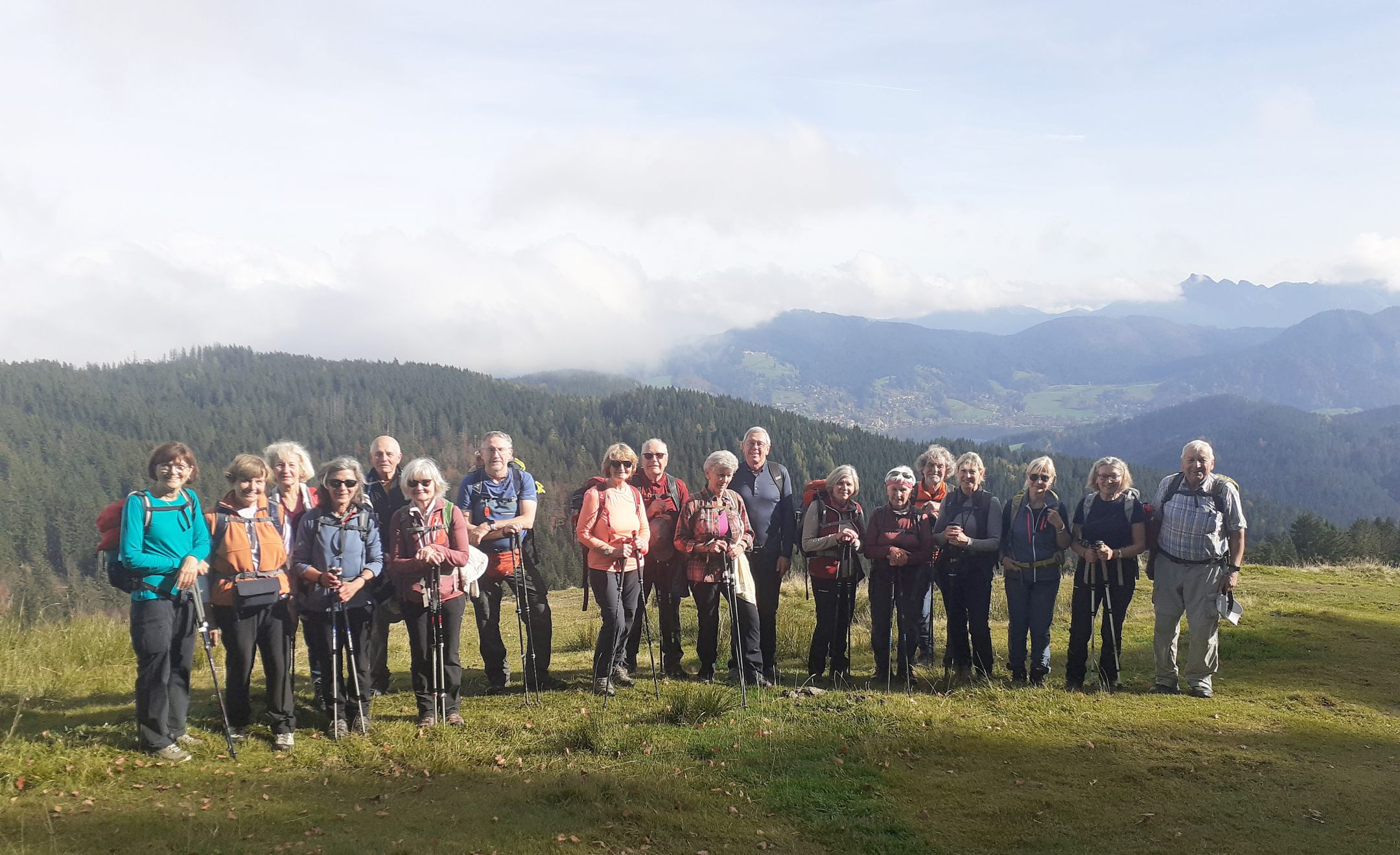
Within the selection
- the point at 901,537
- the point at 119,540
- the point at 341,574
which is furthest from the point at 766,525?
the point at 119,540

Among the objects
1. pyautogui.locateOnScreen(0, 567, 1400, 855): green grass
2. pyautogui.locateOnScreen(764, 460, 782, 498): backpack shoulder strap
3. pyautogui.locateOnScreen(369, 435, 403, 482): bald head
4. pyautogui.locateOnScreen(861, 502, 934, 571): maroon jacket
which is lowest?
pyautogui.locateOnScreen(0, 567, 1400, 855): green grass

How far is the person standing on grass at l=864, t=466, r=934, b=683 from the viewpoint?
28.1 feet

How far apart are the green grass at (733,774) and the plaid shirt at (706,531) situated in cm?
123

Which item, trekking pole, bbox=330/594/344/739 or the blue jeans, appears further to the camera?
the blue jeans

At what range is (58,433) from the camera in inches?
4510

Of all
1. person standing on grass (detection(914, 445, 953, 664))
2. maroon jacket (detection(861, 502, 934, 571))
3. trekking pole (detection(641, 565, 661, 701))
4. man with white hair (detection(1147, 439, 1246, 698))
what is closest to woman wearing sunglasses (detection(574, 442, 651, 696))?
trekking pole (detection(641, 565, 661, 701))

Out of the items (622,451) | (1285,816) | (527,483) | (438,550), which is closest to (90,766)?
(438,550)

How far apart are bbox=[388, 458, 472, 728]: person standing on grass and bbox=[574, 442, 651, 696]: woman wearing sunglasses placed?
129 centimetres

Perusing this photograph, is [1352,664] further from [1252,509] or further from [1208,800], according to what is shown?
[1252,509]

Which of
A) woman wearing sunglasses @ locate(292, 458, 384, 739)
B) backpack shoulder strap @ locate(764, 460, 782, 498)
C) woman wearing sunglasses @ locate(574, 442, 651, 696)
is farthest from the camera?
backpack shoulder strap @ locate(764, 460, 782, 498)

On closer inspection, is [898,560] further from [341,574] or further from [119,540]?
[119,540]

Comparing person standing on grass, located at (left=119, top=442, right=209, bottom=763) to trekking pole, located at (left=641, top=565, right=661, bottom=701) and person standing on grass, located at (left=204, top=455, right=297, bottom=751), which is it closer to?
person standing on grass, located at (left=204, top=455, right=297, bottom=751)

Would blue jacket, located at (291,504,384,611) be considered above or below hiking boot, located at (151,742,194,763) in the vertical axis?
above

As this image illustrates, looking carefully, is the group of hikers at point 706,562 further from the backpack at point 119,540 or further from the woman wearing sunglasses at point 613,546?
the backpack at point 119,540
